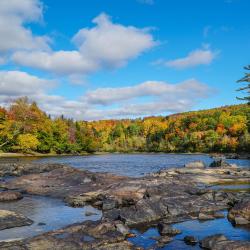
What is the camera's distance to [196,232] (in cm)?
2116

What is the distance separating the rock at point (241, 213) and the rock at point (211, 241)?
4548 millimetres

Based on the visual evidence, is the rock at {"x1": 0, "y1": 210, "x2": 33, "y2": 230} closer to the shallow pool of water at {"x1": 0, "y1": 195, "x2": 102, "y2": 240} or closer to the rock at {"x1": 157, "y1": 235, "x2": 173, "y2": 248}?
the shallow pool of water at {"x1": 0, "y1": 195, "x2": 102, "y2": 240}

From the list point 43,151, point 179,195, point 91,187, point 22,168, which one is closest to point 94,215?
point 179,195

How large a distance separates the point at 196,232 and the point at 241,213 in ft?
14.4

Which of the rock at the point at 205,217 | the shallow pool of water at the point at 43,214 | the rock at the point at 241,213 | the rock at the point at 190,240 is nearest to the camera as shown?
the rock at the point at 190,240

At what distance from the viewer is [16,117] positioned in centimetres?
10100

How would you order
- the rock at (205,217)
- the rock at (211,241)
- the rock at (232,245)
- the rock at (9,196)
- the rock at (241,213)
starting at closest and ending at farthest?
the rock at (232,245), the rock at (211,241), the rock at (241,213), the rock at (205,217), the rock at (9,196)

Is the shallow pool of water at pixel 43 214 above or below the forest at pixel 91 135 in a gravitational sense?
below

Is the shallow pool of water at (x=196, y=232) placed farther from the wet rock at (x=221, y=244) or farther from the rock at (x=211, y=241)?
the wet rock at (x=221, y=244)

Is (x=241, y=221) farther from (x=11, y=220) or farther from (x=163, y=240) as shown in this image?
(x=11, y=220)

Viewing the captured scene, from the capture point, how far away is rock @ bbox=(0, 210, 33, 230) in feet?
73.3

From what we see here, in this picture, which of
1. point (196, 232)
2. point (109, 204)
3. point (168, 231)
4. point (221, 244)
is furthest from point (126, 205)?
point (221, 244)

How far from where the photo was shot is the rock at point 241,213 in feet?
74.9

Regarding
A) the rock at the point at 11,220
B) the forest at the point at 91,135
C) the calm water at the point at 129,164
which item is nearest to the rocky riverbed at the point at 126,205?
the rock at the point at 11,220
